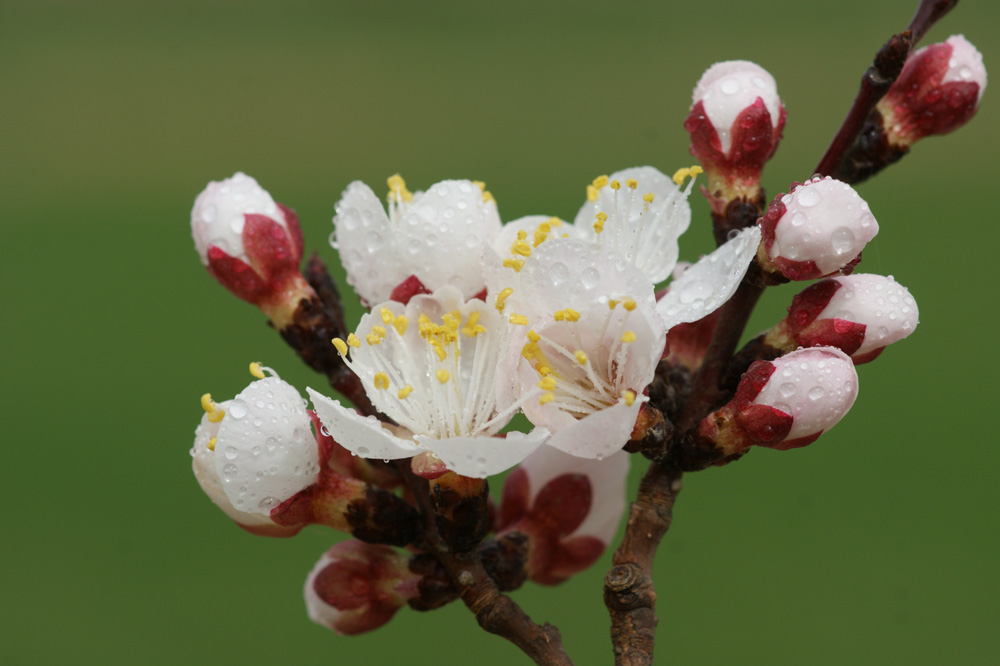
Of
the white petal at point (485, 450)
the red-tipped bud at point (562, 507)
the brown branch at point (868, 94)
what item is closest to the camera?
the white petal at point (485, 450)

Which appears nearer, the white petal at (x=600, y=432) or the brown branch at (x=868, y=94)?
the white petal at (x=600, y=432)

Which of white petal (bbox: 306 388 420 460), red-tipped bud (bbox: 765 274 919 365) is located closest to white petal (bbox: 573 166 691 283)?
red-tipped bud (bbox: 765 274 919 365)

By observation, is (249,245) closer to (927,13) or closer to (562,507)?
(562,507)

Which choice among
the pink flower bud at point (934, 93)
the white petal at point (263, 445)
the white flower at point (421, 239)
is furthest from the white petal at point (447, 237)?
the pink flower bud at point (934, 93)

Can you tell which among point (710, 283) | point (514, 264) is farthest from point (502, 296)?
point (710, 283)

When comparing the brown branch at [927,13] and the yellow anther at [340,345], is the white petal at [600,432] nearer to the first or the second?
the yellow anther at [340,345]

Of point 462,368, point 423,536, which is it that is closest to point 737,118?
point 462,368

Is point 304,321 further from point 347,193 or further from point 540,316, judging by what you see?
point 540,316
